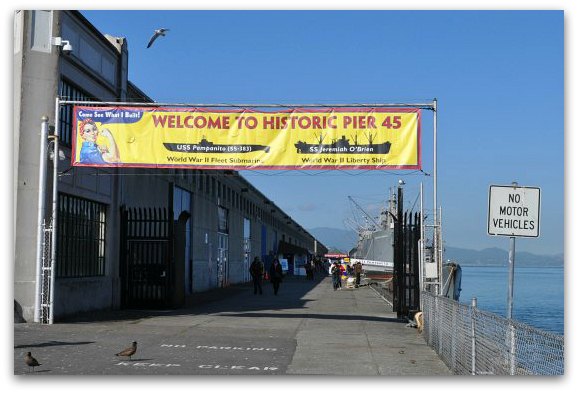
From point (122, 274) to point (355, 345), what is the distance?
10.3m

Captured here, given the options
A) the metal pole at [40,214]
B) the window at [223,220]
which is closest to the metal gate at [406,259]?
the metal pole at [40,214]

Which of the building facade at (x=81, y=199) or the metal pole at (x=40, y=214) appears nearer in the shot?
the metal pole at (x=40, y=214)

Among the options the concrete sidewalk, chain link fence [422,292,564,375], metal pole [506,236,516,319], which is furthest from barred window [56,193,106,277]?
metal pole [506,236,516,319]

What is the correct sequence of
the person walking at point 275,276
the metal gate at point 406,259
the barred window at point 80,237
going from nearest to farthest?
the barred window at point 80,237, the metal gate at point 406,259, the person walking at point 275,276

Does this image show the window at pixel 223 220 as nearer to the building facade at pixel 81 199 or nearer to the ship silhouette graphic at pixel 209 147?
the building facade at pixel 81 199

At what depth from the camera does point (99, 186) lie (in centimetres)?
2152

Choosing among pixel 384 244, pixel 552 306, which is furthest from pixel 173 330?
pixel 552 306

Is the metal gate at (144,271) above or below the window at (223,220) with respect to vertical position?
below

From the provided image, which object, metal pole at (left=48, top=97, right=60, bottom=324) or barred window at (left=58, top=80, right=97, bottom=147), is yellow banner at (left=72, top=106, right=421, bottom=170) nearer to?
metal pole at (left=48, top=97, right=60, bottom=324)

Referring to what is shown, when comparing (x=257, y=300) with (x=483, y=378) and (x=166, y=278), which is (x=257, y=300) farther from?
(x=483, y=378)

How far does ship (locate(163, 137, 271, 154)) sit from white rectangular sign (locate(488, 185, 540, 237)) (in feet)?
25.7

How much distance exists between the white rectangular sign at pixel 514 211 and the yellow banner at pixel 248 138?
6.78 meters

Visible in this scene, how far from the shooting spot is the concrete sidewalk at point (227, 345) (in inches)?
453

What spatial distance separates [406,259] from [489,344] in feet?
41.0
